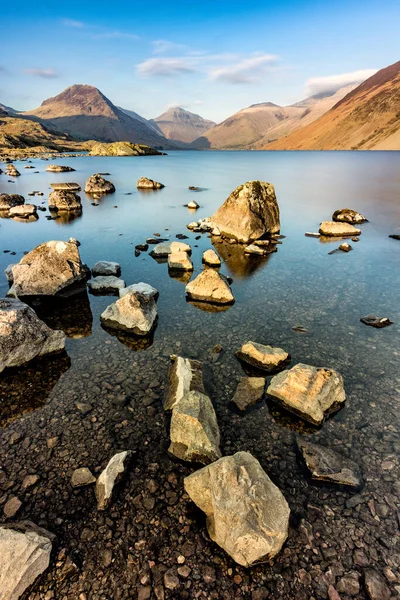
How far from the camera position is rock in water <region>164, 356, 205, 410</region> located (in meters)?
11.9

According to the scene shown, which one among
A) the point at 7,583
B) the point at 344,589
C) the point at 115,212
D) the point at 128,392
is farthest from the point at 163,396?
the point at 115,212

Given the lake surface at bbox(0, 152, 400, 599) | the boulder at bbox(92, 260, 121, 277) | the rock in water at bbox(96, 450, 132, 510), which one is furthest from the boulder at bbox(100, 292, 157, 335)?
the boulder at bbox(92, 260, 121, 277)

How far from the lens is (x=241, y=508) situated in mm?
7438

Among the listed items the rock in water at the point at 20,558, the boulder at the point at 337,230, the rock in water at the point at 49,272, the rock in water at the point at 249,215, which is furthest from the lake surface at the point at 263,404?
the boulder at the point at 337,230

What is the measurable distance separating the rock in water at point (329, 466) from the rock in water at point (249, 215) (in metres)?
28.7

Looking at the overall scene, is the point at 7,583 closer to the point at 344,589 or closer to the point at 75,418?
the point at 75,418

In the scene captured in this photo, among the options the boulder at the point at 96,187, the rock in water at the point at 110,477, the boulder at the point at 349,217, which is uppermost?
the boulder at the point at 96,187

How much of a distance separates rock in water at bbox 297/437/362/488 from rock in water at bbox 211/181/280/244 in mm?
28666

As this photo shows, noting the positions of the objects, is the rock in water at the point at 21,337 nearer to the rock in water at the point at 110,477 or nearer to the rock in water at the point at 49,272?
the rock in water at the point at 49,272

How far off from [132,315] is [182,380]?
6.10m

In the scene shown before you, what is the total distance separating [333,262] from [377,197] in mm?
50169

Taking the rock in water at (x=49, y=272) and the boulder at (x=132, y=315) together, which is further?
the rock in water at (x=49, y=272)

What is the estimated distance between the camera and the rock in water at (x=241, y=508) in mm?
7184

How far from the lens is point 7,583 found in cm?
646
